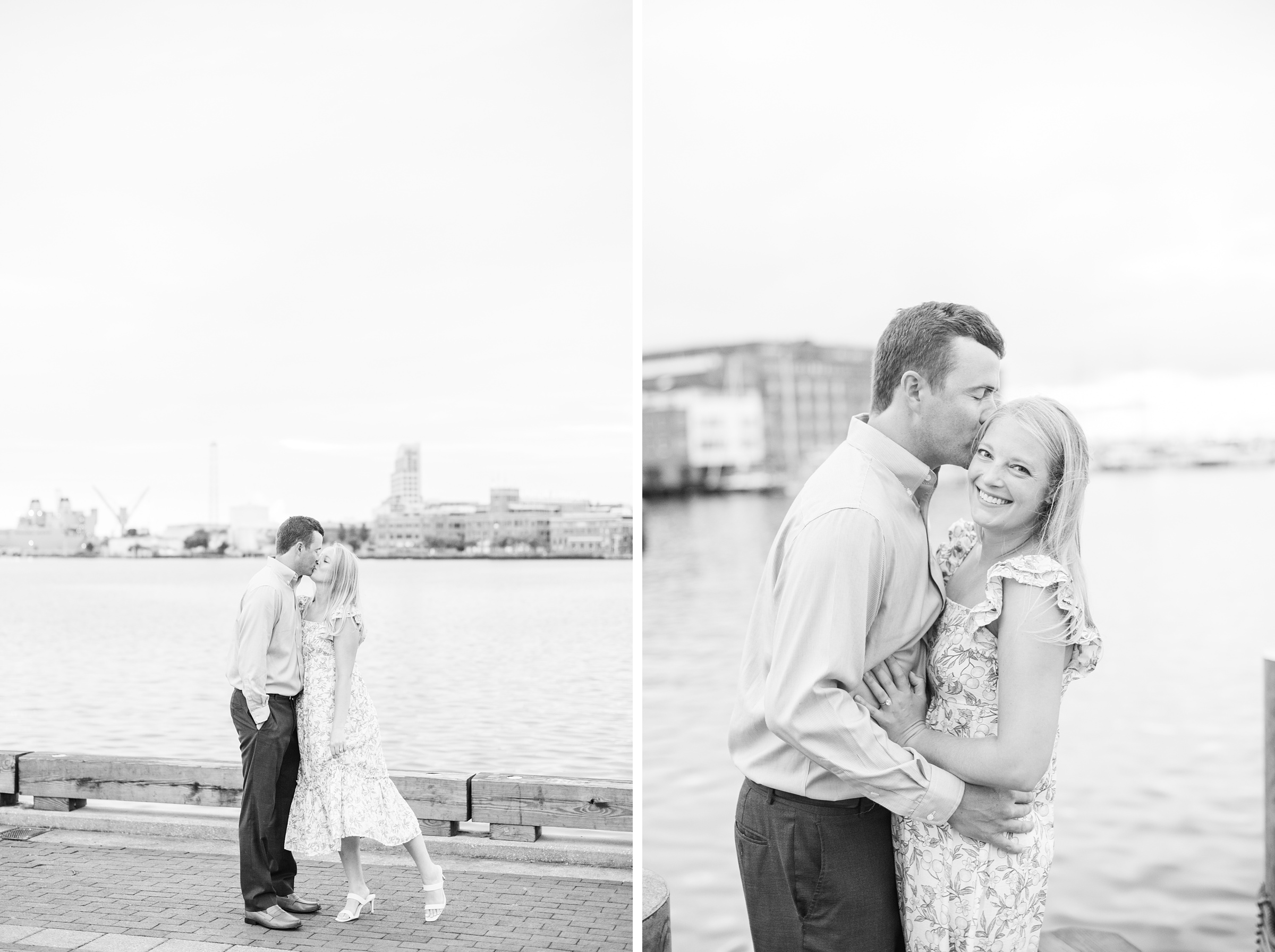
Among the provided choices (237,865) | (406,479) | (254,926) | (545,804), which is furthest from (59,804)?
(406,479)

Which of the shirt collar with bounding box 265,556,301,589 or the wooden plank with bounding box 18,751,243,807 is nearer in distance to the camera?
the shirt collar with bounding box 265,556,301,589

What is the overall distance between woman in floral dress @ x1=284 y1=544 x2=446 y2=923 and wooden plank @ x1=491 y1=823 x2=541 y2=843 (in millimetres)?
451

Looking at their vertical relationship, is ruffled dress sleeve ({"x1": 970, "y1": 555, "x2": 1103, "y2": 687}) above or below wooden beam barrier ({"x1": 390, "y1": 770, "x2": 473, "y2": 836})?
above

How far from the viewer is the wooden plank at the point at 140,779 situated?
4.20 m

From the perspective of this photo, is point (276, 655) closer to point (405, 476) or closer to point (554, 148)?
point (405, 476)

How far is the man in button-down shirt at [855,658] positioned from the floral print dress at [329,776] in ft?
6.77

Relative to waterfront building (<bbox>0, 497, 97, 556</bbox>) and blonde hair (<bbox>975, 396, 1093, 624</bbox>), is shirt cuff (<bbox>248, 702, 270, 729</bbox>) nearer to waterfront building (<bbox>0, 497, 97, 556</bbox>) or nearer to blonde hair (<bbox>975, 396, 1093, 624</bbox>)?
blonde hair (<bbox>975, 396, 1093, 624</bbox>)

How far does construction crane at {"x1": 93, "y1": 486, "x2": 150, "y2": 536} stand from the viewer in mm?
6048

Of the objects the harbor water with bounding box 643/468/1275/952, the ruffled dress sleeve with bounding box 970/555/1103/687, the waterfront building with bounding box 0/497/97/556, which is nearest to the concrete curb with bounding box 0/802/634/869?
the harbor water with bounding box 643/468/1275/952

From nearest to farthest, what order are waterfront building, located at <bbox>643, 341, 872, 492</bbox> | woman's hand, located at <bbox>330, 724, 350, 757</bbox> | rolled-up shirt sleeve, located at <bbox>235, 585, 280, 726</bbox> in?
rolled-up shirt sleeve, located at <bbox>235, 585, 280, 726</bbox> < woman's hand, located at <bbox>330, 724, 350, 757</bbox> < waterfront building, located at <bbox>643, 341, 872, 492</bbox>

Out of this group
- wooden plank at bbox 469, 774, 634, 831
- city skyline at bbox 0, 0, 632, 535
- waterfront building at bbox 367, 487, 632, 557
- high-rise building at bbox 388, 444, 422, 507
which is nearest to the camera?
wooden plank at bbox 469, 774, 634, 831

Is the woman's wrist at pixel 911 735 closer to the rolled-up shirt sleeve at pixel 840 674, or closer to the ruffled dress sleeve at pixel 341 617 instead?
the rolled-up shirt sleeve at pixel 840 674

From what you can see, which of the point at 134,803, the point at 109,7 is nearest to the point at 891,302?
the point at 109,7

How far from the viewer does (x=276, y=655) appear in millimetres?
3414
